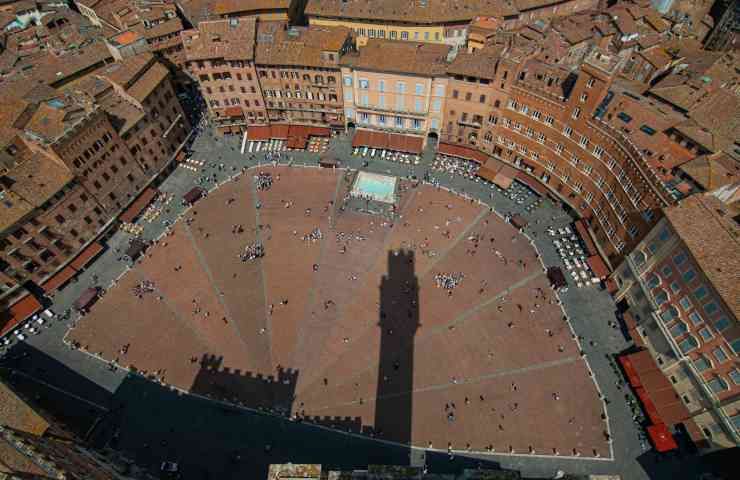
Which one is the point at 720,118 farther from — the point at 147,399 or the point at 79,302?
the point at 79,302

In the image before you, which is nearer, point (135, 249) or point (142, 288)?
point (142, 288)

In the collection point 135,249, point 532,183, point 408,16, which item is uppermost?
point 408,16

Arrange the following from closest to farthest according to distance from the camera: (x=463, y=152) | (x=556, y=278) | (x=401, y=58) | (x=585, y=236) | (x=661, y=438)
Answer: (x=661, y=438)
(x=556, y=278)
(x=585, y=236)
(x=401, y=58)
(x=463, y=152)

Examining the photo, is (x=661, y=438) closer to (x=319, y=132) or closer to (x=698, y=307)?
(x=698, y=307)

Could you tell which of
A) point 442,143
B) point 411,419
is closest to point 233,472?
point 411,419

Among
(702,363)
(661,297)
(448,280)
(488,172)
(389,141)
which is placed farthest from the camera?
(389,141)

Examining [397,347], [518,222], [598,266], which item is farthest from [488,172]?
[397,347]

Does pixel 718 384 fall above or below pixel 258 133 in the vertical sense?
below

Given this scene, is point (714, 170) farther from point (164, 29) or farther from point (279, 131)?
point (164, 29)
